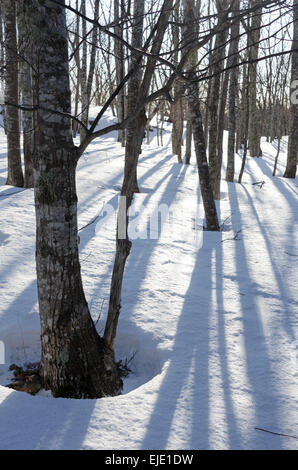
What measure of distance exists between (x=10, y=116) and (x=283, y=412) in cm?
661

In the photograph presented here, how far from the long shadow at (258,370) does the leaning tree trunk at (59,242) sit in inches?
39.9

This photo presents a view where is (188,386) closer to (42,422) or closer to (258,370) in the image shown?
(258,370)

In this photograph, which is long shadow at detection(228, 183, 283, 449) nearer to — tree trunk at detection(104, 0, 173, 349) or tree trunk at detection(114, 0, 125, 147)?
tree trunk at detection(104, 0, 173, 349)

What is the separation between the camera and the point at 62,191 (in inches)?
91.4

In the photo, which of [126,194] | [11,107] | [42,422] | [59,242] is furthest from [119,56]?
[11,107]

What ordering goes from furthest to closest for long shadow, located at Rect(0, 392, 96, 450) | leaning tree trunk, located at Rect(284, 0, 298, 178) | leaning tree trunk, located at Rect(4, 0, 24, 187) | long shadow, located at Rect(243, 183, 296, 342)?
leaning tree trunk, located at Rect(284, 0, 298, 178) → leaning tree trunk, located at Rect(4, 0, 24, 187) → long shadow, located at Rect(243, 183, 296, 342) → long shadow, located at Rect(0, 392, 96, 450)

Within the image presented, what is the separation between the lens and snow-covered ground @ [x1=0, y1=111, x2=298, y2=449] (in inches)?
80.8

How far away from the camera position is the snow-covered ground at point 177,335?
2.05m

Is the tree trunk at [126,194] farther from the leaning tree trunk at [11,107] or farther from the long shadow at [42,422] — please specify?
the leaning tree trunk at [11,107]

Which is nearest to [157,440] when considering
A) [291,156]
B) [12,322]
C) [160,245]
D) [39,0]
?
[12,322]

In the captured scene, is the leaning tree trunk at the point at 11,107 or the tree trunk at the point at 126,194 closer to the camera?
the tree trunk at the point at 126,194

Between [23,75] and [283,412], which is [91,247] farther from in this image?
[23,75]

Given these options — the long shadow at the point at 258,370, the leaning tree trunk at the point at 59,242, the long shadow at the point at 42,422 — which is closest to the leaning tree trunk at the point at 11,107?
the leaning tree trunk at the point at 59,242

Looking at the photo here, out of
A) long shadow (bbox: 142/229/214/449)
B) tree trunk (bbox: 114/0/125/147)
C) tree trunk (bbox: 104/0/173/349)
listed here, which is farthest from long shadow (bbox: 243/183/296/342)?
tree trunk (bbox: 114/0/125/147)
